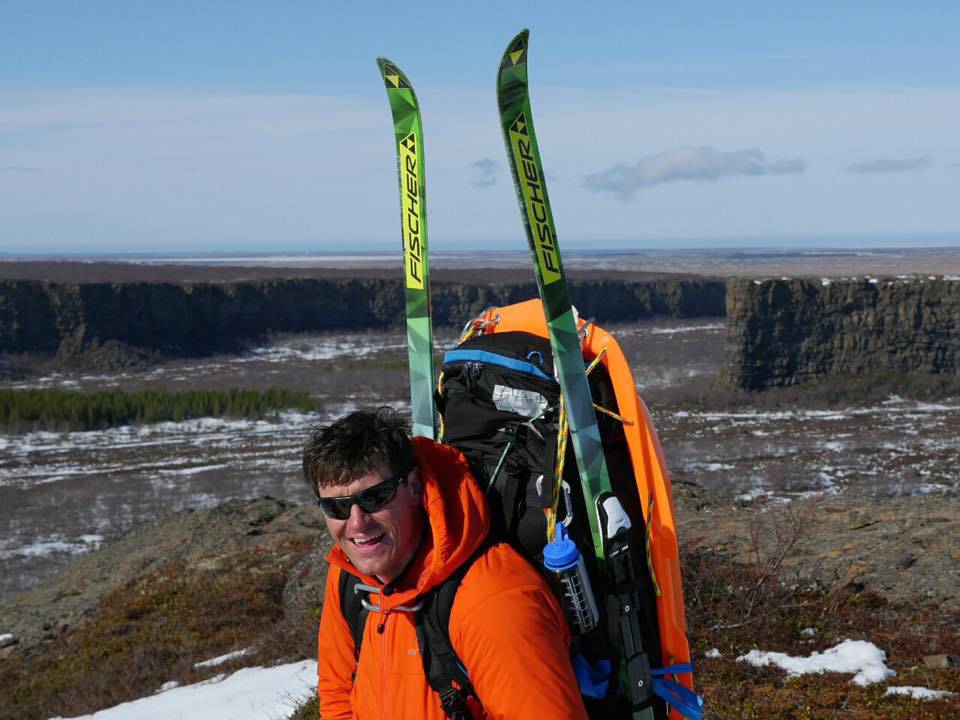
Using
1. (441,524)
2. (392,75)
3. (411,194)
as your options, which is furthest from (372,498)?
(392,75)

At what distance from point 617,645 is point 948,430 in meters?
46.8

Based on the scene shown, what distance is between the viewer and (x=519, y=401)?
4.11 metres

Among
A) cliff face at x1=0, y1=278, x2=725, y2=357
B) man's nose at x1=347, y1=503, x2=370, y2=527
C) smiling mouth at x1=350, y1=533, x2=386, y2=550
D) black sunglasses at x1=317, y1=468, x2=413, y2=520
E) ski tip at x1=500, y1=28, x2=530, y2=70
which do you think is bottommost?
cliff face at x1=0, y1=278, x2=725, y2=357

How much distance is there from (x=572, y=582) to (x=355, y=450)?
2.91 ft

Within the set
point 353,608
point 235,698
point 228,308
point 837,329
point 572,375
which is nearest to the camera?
point 353,608

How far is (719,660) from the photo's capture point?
797 cm

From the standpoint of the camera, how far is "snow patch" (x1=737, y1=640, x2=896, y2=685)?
7.59 m

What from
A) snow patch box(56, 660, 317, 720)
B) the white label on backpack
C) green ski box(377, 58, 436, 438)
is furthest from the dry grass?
the white label on backpack

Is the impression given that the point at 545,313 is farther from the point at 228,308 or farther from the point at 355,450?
the point at 228,308

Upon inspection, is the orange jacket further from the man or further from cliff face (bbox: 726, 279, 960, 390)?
cliff face (bbox: 726, 279, 960, 390)

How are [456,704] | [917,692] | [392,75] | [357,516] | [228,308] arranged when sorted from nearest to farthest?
[456,704] → [357,516] → [392,75] → [917,692] → [228,308]

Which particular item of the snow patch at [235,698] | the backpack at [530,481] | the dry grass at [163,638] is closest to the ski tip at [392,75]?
the backpack at [530,481]

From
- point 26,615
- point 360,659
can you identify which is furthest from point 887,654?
point 26,615

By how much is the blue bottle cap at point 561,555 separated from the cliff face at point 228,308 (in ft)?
271
